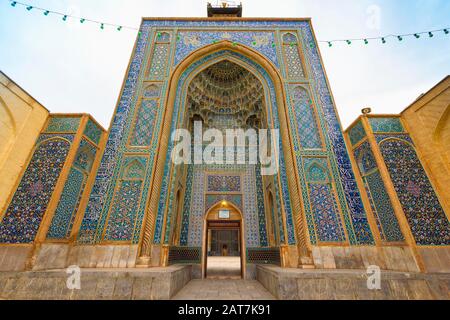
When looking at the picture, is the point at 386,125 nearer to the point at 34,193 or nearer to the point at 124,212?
the point at 124,212

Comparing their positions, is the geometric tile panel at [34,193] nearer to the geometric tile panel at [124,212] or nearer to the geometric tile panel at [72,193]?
the geometric tile panel at [72,193]

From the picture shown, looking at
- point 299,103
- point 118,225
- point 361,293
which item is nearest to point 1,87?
point 118,225

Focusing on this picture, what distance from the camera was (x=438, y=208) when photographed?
165 inches

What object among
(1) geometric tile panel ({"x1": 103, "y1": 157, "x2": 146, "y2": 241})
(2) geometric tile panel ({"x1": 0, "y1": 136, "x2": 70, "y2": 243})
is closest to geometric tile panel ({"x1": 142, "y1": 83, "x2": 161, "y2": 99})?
(1) geometric tile panel ({"x1": 103, "y1": 157, "x2": 146, "y2": 241})

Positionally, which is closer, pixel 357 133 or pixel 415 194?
pixel 415 194

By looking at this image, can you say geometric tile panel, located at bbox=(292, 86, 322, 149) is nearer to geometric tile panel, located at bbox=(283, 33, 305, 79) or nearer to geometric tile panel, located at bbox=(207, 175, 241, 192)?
geometric tile panel, located at bbox=(283, 33, 305, 79)

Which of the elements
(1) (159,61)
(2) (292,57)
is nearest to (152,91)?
(1) (159,61)

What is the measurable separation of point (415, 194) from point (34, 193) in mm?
7977

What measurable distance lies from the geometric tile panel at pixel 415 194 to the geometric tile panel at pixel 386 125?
300 millimetres

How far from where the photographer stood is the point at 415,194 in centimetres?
436

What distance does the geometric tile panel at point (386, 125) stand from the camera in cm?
497

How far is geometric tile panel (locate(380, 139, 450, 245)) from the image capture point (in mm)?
4039
